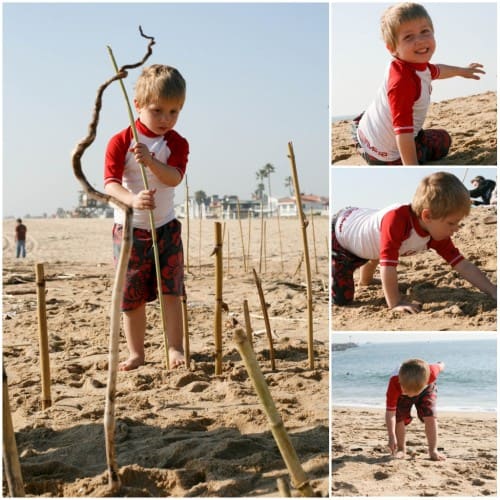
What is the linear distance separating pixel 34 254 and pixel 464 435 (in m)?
13.4

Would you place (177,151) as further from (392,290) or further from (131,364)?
(392,290)

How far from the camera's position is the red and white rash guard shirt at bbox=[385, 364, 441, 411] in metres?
1.83

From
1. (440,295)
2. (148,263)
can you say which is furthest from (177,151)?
(440,295)

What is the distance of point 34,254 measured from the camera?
14477 mm

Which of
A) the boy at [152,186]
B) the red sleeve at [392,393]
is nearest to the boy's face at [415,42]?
the red sleeve at [392,393]

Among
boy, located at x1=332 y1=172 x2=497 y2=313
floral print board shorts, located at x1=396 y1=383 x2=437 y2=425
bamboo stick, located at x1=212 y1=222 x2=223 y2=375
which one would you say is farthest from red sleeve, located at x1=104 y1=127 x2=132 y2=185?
floral print board shorts, located at x1=396 y1=383 x2=437 y2=425

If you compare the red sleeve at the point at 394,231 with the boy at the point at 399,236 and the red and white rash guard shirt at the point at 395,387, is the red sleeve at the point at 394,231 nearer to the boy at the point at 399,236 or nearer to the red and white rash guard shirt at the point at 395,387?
the boy at the point at 399,236

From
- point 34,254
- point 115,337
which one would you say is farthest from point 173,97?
point 34,254

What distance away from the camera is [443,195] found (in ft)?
6.38

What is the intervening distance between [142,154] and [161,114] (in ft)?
0.91

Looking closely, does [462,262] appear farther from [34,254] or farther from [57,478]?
[34,254]

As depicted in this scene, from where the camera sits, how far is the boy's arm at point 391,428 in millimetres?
1929

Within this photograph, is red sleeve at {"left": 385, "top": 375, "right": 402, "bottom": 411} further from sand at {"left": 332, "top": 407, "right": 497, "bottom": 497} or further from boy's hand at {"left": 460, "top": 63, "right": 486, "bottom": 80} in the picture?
boy's hand at {"left": 460, "top": 63, "right": 486, "bottom": 80}

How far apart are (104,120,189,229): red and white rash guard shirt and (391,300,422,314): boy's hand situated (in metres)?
1.32
